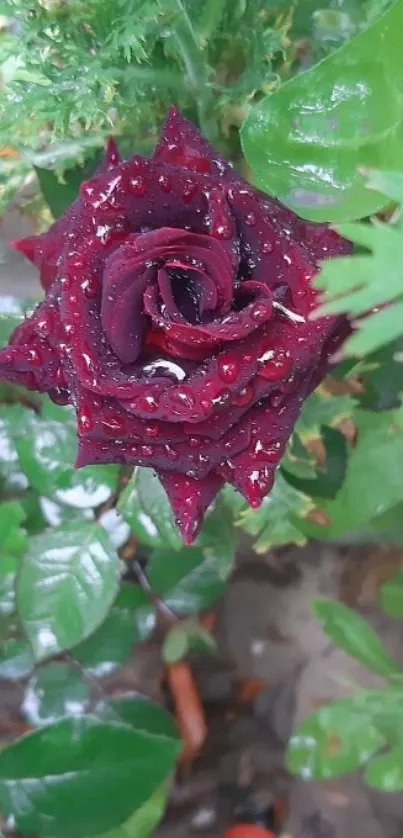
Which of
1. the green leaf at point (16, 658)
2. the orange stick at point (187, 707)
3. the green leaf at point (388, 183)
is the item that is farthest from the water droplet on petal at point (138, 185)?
the orange stick at point (187, 707)

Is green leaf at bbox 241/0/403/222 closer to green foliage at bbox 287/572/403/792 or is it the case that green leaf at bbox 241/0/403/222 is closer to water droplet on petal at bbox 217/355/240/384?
water droplet on petal at bbox 217/355/240/384

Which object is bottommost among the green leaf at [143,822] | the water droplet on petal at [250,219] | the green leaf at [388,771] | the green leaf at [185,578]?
the green leaf at [143,822]

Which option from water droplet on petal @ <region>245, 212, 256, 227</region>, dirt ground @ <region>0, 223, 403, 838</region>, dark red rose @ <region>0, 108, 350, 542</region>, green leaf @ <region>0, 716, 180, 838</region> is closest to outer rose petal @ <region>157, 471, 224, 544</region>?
dark red rose @ <region>0, 108, 350, 542</region>

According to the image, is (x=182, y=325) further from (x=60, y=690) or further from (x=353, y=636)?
(x=60, y=690)

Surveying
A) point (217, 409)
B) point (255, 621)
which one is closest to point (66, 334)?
point (217, 409)

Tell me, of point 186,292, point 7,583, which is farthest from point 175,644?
point 186,292

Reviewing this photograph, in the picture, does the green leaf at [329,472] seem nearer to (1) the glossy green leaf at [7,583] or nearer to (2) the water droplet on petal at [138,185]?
(1) the glossy green leaf at [7,583]
